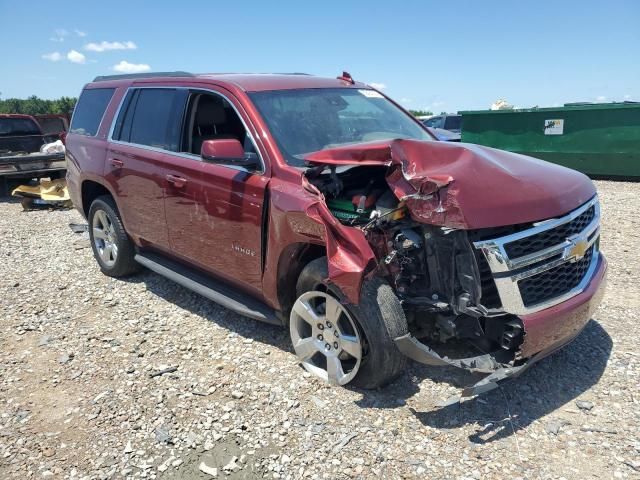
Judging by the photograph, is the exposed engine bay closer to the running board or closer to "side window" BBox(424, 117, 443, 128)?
the running board

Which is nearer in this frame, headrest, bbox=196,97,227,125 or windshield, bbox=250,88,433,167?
windshield, bbox=250,88,433,167

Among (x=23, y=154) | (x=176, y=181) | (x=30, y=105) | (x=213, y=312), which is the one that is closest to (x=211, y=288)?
(x=213, y=312)

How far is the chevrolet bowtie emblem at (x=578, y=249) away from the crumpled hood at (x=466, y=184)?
22cm

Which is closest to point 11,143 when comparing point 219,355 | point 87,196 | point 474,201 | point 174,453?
point 87,196

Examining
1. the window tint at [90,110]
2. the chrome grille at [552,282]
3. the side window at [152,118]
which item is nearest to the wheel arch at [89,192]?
the window tint at [90,110]

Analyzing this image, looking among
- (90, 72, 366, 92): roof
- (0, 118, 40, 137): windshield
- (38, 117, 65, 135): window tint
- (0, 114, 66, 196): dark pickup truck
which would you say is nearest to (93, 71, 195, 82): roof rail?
(90, 72, 366, 92): roof

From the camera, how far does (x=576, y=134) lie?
36.5 ft

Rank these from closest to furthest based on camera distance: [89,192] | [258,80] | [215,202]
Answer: [215,202] → [258,80] → [89,192]

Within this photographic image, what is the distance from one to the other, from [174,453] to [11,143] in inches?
461

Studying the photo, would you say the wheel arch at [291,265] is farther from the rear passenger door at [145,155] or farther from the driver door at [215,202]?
the rear passenger door at [145,155]

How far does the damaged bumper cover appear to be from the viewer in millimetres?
2826

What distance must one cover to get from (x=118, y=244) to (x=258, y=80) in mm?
2395

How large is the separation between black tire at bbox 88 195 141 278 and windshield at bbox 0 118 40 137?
27.2 feet

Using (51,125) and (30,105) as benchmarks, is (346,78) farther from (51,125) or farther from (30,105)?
(30,105)
